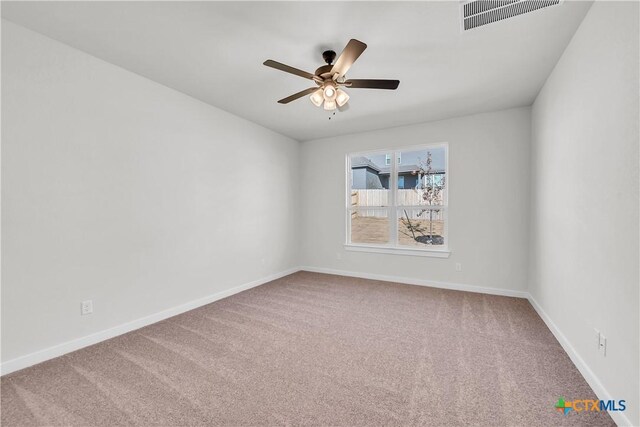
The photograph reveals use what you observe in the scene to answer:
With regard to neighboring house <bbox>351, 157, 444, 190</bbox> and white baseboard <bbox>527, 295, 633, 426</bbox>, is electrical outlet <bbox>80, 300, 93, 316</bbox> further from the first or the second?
neighboring house <bbox>351, 157, 444, 190</bbox>

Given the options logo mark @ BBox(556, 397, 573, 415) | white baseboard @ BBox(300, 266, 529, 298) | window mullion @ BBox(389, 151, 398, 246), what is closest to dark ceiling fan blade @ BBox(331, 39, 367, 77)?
logo mark @ BBox(556, 397, 573, 415)

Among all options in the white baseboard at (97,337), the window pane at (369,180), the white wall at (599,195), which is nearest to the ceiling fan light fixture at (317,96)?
the white wall at (599,195)

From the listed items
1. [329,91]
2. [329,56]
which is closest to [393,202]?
[329,91]

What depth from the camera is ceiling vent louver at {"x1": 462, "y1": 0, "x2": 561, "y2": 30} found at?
1818 mm

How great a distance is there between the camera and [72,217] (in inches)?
93.0

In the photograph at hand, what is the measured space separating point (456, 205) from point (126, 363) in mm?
4355

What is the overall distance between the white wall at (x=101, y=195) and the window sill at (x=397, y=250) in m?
2.10

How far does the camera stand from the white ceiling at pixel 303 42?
1.92 metres

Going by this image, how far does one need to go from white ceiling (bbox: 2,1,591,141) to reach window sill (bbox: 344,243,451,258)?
7.33 ft

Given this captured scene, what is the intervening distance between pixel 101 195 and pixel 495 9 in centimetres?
355

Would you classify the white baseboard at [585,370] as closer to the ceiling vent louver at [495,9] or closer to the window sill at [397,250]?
the window sill at [397,250]

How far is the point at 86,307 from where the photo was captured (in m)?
2.45

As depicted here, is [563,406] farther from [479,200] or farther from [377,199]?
[377,199]

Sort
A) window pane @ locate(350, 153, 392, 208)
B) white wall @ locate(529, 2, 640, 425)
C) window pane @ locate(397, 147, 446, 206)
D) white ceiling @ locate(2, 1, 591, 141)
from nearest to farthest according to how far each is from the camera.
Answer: white wall @ locate(529, 2, 640, 425)
white ceiling @ locate(2, 1, 591, 141)
window pane @ locate(397, 147, 446, 206)
window pane @ locate(350, 153, 392, 208)
